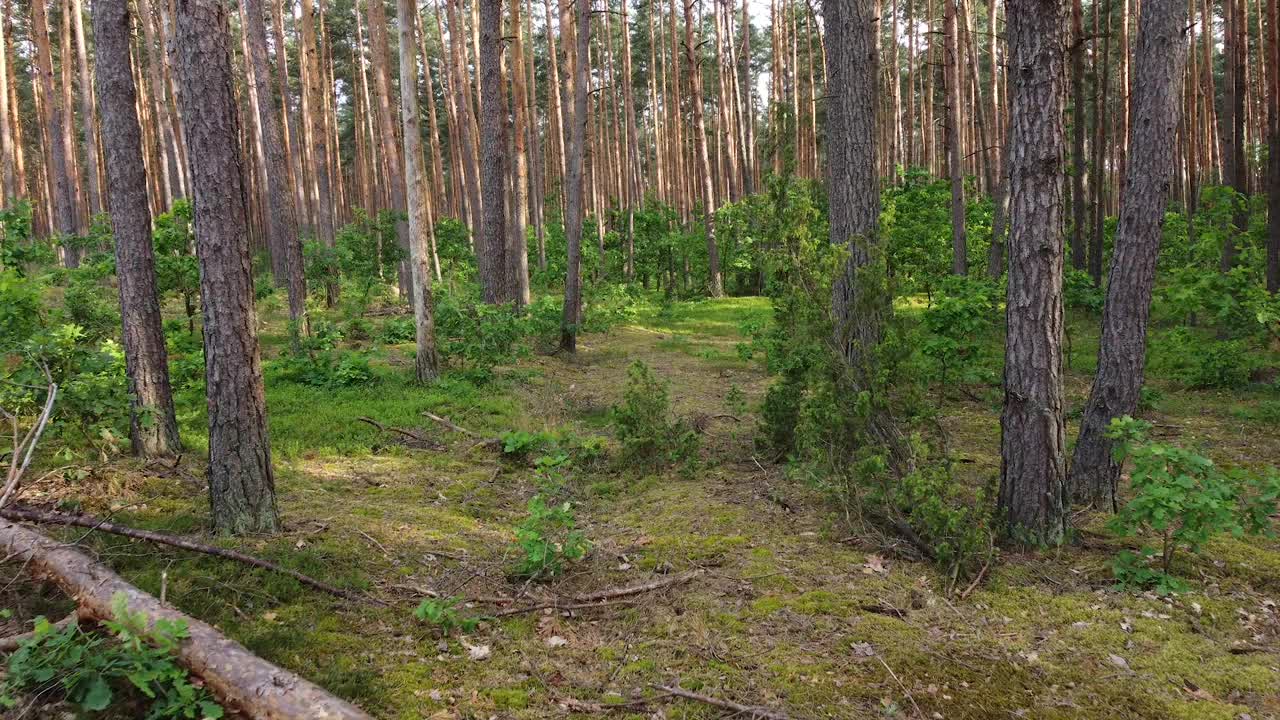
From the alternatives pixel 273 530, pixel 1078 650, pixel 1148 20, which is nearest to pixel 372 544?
pixel 273 530

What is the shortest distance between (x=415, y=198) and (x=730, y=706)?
8.25 m

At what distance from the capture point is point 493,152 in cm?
1302

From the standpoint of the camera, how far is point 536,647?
13.4 ft

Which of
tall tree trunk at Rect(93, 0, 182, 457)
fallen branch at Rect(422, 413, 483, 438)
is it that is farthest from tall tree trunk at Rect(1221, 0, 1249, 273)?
tall tree trunk at Rect(93, 0, 182, 457)

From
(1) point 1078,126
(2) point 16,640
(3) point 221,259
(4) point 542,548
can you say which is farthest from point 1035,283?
(1) point 1078,126

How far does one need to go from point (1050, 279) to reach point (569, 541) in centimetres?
340

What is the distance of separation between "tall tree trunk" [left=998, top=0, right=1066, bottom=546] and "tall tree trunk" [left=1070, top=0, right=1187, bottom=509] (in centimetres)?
111

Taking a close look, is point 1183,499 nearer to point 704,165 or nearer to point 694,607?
point 694,607

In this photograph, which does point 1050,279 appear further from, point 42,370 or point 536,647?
point 42,370

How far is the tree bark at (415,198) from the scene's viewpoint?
984 centimetres

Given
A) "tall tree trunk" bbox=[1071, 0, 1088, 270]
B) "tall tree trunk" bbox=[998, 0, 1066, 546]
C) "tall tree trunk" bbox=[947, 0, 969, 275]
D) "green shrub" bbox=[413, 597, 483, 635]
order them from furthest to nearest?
"tall tree trunk" bbox=[947, 0, 969, 275], "tall tree trunk" bbox=[1071, 0, 1088, 270], "tall tree trunk" bbox=[998, 0, 1066, 546], "green shrub" bbox=[413, 597, 483, 635]

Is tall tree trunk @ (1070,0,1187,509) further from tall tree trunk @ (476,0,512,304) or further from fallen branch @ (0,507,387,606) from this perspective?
tall tree trunk @ (476,0,512,304)

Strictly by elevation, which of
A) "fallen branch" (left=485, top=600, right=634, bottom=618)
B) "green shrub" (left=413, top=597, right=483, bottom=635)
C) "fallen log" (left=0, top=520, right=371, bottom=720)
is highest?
"fallen log" (left=0, top=520, right=371, bottom=720)

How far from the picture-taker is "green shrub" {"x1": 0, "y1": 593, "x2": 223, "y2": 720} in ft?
9.79
